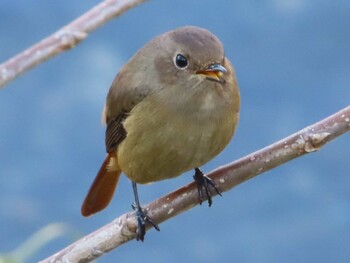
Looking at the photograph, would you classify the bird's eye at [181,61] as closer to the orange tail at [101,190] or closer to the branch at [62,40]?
the orange tail at [101,190]

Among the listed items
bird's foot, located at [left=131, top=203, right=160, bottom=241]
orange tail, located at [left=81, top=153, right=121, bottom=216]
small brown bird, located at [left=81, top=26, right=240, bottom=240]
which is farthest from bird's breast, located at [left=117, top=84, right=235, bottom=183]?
orange tail, located at [left=81, top=153, right=121, bottom=216]

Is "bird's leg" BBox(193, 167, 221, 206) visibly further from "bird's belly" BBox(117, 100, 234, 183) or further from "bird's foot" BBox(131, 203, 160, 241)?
"bird's foot" BBox(131, 203, 160, 241)

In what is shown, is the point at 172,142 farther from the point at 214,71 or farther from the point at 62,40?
the point at 62,40

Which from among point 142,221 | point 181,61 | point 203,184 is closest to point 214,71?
point 181,61

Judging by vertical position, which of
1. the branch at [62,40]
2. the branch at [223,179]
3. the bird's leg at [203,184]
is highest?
the bird's leg at [203,184]

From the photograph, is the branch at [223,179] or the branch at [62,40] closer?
the branch at [62,40]

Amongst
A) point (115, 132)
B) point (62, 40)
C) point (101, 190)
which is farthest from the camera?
point (101, 190)

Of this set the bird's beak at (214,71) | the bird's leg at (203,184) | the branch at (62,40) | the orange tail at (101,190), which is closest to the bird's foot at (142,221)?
the bird's leg at (203,184)
